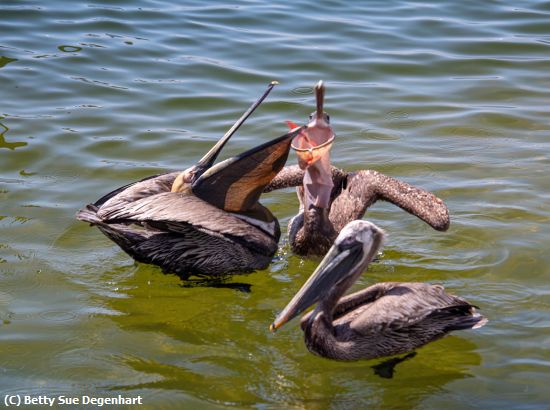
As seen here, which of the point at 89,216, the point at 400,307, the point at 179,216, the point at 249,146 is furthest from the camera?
the point at 249,146

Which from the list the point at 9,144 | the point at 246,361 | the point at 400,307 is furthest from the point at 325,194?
the point at 9,144

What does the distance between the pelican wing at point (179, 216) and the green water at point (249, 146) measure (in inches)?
15.7

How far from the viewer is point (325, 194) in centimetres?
622

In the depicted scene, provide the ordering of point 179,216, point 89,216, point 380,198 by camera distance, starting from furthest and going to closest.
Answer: point 380,198 < point 89,216 < point 179,216

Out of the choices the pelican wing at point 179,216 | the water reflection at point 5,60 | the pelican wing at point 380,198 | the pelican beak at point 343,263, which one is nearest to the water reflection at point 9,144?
the water reflection at point 5,60

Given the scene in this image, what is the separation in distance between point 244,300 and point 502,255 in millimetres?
1809

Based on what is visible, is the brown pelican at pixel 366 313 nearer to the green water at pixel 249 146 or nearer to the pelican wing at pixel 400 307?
the pelican wing at pixel 400 307

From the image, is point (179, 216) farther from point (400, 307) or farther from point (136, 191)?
point (400, 307)

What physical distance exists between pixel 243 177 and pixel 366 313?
128 cm

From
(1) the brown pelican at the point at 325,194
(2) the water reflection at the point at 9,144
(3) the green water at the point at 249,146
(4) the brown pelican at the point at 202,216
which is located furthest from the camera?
(2) the water reflection at the point at 9,144

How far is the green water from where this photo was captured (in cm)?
500

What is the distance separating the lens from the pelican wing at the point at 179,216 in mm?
5484

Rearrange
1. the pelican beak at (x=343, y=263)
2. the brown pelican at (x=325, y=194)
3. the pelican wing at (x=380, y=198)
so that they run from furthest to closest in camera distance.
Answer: the pelican wing at (x=380, y=198)
the brown pelican at (x=325, y=194)
the pelican beak at (x=343, y=263)

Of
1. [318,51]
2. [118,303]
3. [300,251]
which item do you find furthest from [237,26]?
[118,303]
